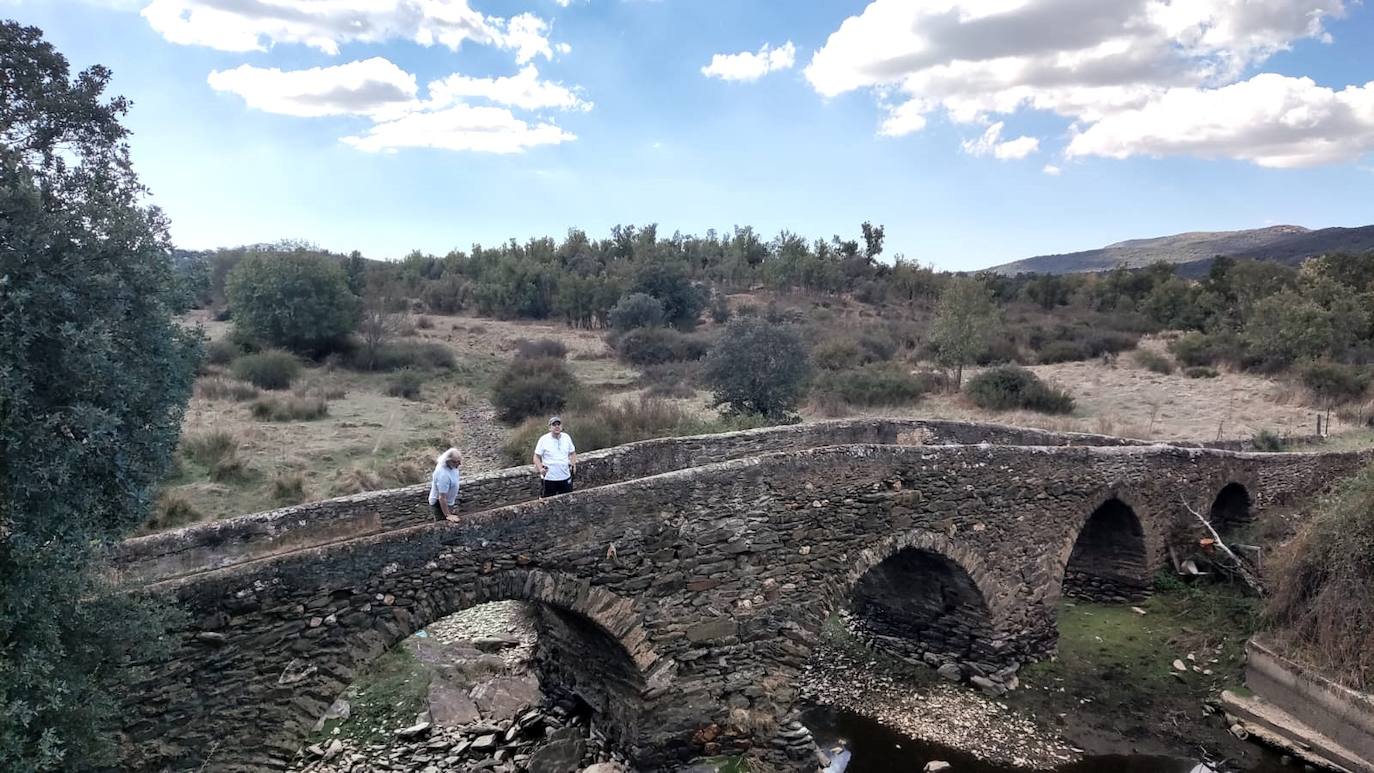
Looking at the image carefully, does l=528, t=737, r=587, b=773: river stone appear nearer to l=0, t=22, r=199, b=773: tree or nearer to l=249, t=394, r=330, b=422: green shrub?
l=0, t=22, r=199, b=773: tree

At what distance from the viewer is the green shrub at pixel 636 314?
4219 centimetres

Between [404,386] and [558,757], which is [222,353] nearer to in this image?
[404,386]

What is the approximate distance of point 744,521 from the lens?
895 centimetres

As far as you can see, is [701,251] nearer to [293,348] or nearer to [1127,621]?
[293,348]

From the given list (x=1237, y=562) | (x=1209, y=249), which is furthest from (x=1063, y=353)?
(x=1209, y=249)

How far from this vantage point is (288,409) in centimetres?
2309

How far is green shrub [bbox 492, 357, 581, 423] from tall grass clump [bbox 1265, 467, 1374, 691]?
60.3ft

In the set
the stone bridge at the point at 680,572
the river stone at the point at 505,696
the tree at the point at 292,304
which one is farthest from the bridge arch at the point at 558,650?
the tree at the point at 292,304

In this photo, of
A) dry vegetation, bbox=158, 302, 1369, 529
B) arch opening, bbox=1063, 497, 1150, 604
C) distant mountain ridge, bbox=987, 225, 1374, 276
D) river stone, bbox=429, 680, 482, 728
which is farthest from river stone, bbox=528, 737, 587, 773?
distant mountain ridge, bbox=987, 225, 1374, 276

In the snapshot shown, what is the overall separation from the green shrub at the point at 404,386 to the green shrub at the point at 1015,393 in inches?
767

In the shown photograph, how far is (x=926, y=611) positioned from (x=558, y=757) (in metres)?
5.88

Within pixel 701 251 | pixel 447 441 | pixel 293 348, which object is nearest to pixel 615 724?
pixel 447 441

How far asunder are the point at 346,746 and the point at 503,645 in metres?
3.26

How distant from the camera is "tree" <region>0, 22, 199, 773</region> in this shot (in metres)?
4.79
